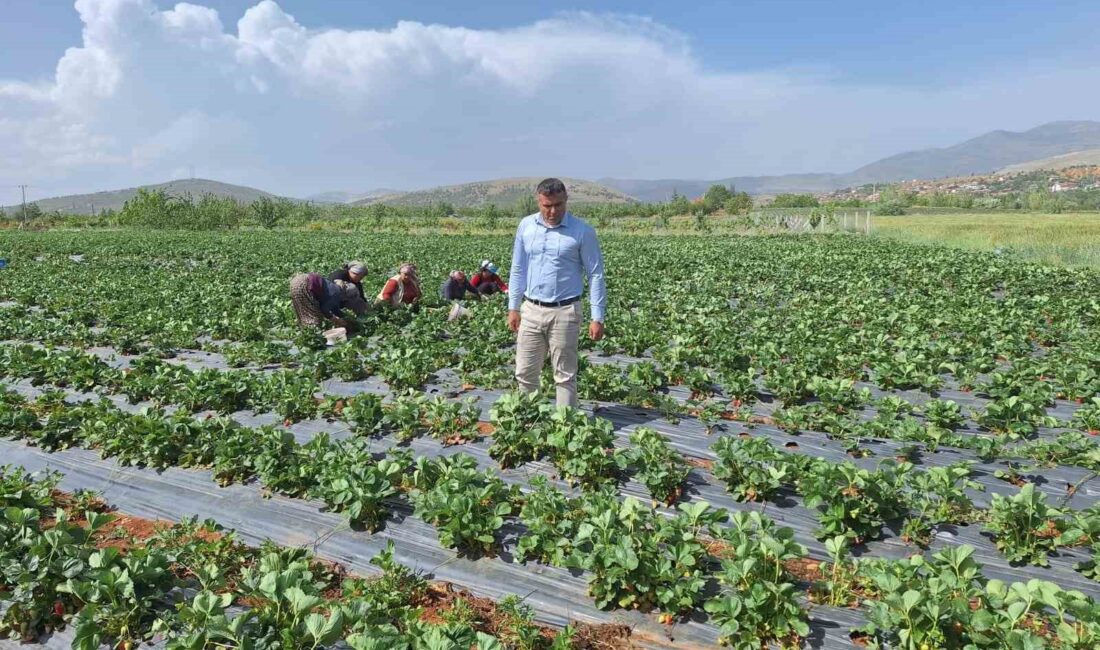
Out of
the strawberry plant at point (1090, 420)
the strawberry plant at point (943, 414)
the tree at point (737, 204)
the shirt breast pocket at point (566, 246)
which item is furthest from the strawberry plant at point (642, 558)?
the tree at point (737, 204)

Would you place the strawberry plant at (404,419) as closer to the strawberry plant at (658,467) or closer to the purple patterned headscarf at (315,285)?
the strawberry plant at (658,467)

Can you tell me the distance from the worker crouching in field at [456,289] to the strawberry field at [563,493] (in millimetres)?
2677

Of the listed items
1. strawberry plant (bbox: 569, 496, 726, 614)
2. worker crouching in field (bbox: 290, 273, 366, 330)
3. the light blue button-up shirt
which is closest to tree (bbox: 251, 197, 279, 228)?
worker crouching in field (bbox: 290, 273, 366, 330)

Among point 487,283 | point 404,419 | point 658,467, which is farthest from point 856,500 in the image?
point 487,283

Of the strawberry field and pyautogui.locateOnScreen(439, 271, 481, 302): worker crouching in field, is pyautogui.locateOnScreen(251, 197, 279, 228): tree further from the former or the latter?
the strawberry field

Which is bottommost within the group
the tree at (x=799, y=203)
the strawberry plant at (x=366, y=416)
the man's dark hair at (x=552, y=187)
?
the strawberry plant at (x=366, y=416)

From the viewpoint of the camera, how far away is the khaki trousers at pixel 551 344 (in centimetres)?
562

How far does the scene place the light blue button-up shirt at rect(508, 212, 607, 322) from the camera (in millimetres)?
5469

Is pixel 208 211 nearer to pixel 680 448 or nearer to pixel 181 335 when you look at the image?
pixel 181 335

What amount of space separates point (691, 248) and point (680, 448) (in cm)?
2332

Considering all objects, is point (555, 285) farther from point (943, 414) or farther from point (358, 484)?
point (943, 414)

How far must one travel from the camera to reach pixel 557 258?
5488mm

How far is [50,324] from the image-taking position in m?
10.9

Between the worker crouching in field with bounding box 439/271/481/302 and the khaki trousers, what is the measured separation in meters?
6.90
